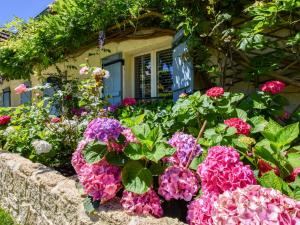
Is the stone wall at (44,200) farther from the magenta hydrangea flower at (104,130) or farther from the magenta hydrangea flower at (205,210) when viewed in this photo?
the magenta hydrangea flower at (104,130)

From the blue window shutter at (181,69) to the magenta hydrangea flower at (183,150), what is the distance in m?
2.47

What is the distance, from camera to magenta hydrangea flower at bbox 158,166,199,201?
1820 millimetres

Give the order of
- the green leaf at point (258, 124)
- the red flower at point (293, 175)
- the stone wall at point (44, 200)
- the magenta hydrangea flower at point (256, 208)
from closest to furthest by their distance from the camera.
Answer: the magenta hydrangea flower at point (256, 208)
the red flower at point (293, 175)
the stone wall at point (44, 200)
the green leaf at point (258, 124)

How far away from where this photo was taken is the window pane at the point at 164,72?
233 inches

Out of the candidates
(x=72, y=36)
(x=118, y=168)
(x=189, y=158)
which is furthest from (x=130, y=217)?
(x=72, y=36)

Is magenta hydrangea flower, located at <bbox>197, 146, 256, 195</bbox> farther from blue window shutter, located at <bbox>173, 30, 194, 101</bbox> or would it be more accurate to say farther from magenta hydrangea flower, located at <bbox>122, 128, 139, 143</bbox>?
blue window shutter, located at <bbox>173, 30, 194, 101</bbox>

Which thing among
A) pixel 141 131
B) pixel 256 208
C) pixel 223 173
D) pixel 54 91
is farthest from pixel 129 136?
pixel 54 91

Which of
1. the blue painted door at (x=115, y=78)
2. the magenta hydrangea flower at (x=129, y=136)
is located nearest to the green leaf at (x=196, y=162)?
the magenta hydrangea flower at (x=129, y=136)

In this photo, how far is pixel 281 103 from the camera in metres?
3.06

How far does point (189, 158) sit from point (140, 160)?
27 cm

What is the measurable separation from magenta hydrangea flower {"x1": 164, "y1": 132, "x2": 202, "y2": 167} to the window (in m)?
3.74

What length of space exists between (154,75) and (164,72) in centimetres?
20

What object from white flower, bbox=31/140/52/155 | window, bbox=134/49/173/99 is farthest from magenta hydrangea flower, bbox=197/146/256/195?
window, bbox=134/49/173/99

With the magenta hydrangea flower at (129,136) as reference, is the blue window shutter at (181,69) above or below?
above
